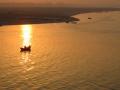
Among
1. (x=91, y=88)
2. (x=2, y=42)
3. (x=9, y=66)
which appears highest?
(x=2, y=42)

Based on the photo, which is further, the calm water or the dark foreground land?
the dark foreground land

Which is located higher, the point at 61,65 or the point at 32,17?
the point at 32,17

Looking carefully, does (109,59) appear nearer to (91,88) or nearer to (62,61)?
(62,61)

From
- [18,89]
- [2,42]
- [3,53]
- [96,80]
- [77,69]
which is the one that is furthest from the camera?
[2,42]

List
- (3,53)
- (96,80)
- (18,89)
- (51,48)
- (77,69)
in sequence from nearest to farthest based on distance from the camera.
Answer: (18,89) → (96,80) → (77,69) → (3,53) → (51,48)

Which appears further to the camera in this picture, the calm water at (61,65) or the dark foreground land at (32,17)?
A: the dark foreground land at (32,17)

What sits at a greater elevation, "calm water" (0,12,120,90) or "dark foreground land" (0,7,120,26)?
"dark foreground land" (0,7,120,26)

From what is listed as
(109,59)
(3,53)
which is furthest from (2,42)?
(109,59)

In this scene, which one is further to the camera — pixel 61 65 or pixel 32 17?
pixel 32 17

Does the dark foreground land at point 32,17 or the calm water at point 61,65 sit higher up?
the dark foreground land at point 32,17

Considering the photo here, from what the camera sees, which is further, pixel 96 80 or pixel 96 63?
pixel 96 63

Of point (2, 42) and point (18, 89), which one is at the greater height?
point (2, 42)
